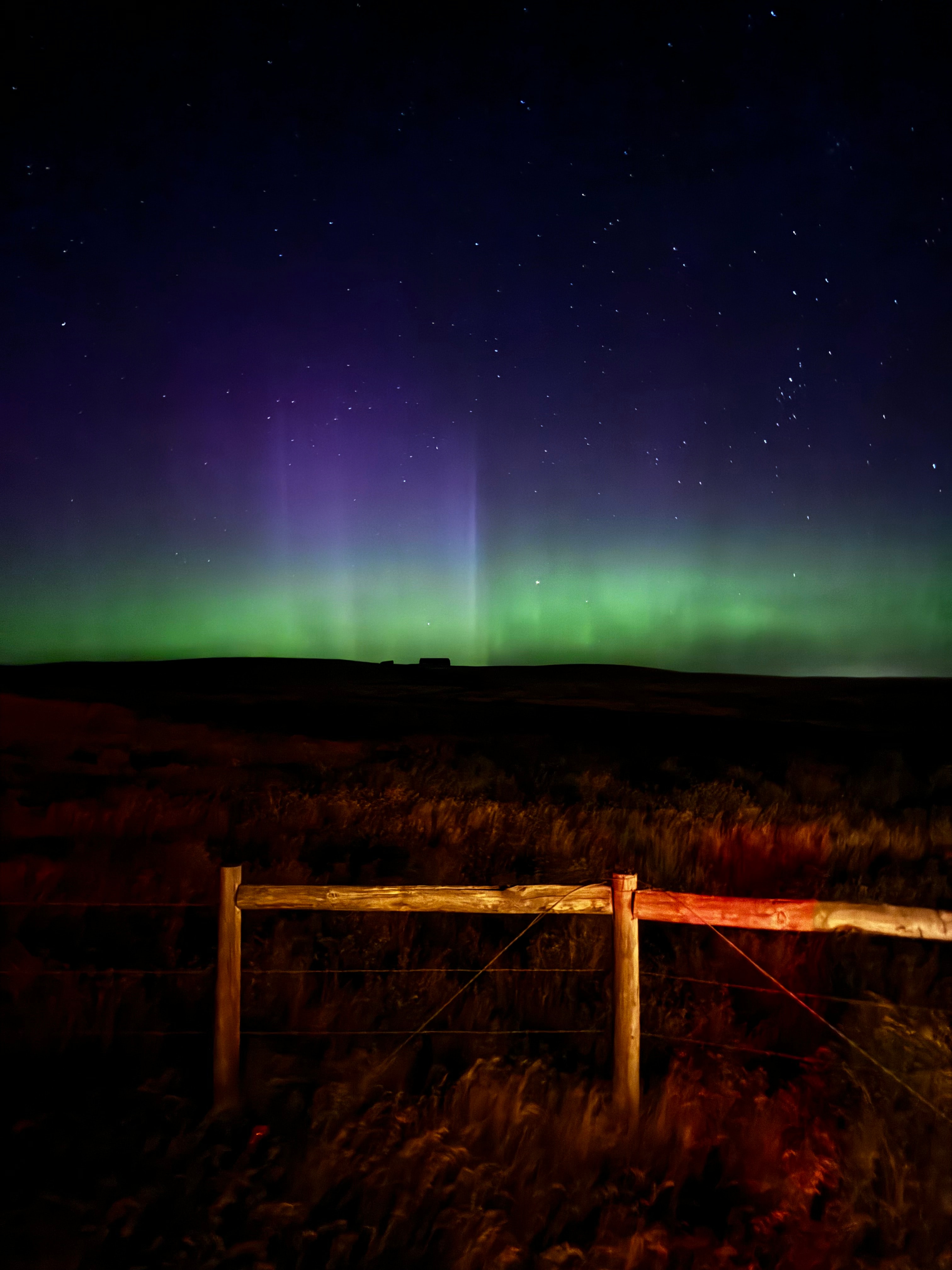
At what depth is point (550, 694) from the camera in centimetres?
6962

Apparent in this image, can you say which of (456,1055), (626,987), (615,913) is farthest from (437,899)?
(456,1055)

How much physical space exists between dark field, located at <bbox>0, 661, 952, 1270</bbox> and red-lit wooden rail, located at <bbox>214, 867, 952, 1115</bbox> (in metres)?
0.33

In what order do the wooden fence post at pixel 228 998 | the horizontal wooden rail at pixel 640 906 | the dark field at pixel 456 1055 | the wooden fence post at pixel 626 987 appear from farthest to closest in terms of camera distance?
the wooden fence post at pixel 228 998 → the wooden fence post at pixel 626 987 → the horizontal wooden rail at pixel 640 906 → the dark field at pixel 456 1055

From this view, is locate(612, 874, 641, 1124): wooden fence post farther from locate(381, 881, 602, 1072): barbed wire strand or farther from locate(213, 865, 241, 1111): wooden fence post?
locate(213, 865, 241, 1111): wooden fence post

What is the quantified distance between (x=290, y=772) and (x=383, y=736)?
13.4 m

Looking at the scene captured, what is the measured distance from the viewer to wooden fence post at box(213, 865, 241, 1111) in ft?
15.9

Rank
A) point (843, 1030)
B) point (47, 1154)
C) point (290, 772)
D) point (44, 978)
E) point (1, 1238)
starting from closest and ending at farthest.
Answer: point (1, 1238) < point (47, 1154) < point (843, 1030) < point (44, 978) < point (290, 772)

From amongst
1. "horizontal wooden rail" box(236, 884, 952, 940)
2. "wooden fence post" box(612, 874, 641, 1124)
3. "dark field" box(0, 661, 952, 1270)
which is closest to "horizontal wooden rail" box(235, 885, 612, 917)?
"horizontal wooden rail" box(236, 884, 952, 940)

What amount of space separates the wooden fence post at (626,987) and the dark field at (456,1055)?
0.26 metres

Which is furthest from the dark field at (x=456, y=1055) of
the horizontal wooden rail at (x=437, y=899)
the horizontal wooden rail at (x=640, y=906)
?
the horizontal wooden rail at (x=437, y=899)

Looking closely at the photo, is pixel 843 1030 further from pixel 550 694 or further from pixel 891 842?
pixel 550 694

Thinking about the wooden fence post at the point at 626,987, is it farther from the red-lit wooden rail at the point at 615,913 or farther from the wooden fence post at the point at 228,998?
the wooden fence post at the point at 228,998

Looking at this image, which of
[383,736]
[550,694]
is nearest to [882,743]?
[383,736]

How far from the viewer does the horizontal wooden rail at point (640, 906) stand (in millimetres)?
4586
